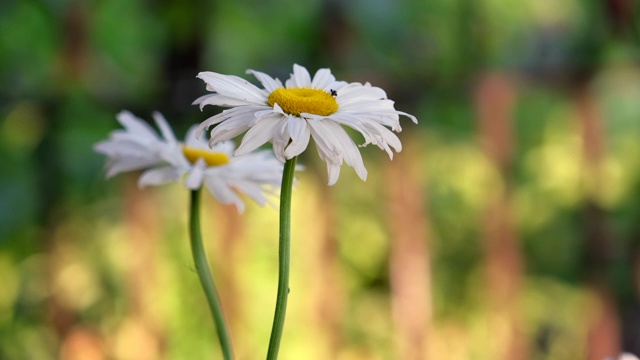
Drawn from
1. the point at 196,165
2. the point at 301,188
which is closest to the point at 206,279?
the point at 196,165

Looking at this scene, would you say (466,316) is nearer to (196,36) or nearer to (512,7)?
(512,7)

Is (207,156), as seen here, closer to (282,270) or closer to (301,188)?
(282,270)

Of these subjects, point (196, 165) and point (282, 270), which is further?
point (196, 165)

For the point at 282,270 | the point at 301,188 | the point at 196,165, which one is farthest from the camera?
the point at 301,188

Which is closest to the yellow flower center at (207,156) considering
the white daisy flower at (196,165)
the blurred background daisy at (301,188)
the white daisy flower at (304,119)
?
the white daisy flower at (196,165)

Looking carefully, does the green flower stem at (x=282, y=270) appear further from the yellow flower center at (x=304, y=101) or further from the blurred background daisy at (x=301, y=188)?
the blurred background daisy at (x=301, y=188)
